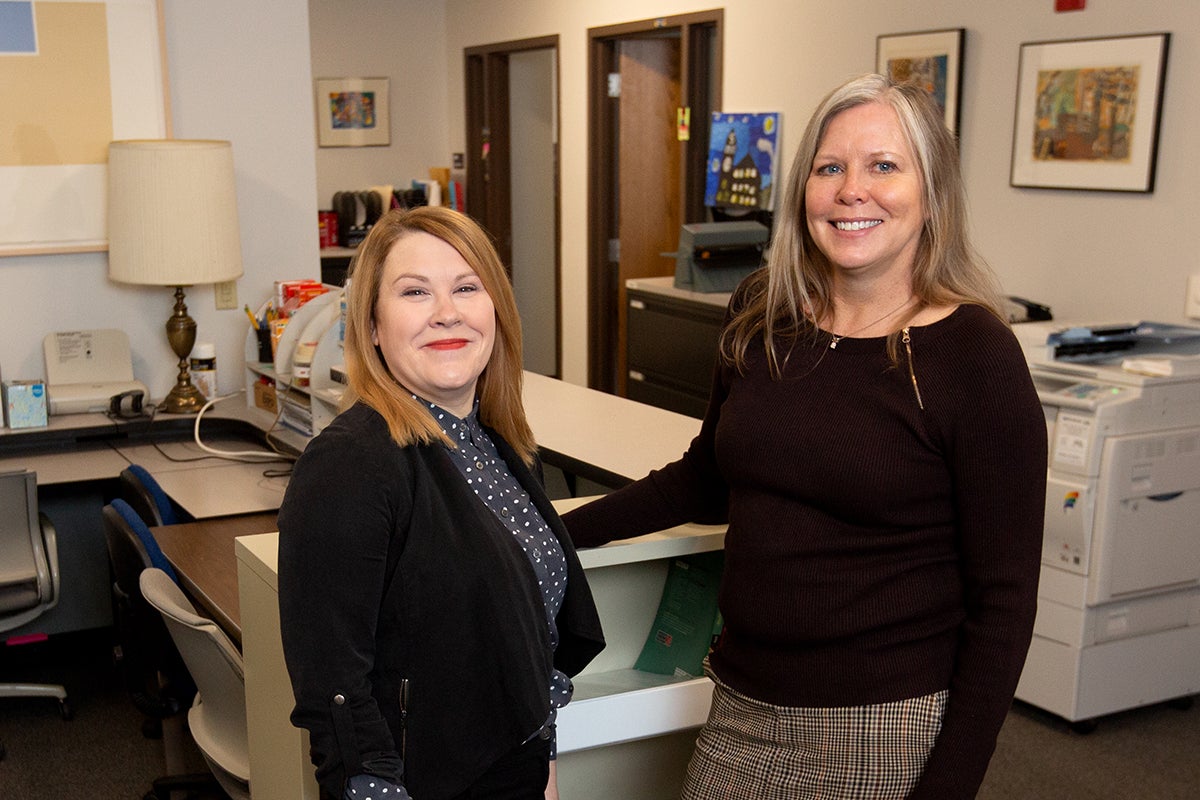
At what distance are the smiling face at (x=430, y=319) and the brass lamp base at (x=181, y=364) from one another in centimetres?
268

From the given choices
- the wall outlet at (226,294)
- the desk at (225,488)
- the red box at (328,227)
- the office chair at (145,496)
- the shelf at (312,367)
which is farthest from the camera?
the red box at (328,227)

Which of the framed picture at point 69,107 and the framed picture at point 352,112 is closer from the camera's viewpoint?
the framed picture at point 69,107

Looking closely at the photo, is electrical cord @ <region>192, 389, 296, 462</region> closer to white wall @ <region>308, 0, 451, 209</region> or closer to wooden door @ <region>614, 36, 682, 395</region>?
wooden door @ <region>614, 36, 682, 395</region>

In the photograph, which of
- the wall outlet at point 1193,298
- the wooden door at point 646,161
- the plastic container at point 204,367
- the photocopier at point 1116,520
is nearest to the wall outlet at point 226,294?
the plastic container at point 204,367

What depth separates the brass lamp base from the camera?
3855mm

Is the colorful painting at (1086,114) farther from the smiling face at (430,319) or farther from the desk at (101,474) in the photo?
the smiling face at (430,319)

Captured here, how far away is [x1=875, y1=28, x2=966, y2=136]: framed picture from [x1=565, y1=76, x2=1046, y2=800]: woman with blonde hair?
115 inches

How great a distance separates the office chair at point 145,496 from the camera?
9.78 ft

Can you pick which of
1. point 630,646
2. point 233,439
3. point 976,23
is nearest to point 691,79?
point 976,23

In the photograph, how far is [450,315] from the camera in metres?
1.36

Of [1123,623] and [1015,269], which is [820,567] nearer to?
[1123,623]

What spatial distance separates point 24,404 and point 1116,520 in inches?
121

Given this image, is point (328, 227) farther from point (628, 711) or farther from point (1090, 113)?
point (628, 711)

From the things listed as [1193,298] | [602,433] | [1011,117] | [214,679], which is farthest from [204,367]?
[1193,298]
